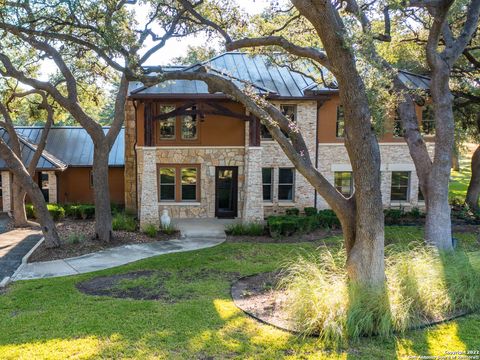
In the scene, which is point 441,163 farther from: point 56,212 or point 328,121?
point 56,212

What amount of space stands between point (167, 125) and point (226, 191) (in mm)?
3856

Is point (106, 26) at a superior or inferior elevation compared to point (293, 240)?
superior

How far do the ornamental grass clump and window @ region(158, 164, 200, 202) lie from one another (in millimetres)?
10489

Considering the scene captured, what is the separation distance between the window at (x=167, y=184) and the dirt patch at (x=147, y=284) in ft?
25.0

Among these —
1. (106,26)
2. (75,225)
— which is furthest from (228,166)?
(106,26)

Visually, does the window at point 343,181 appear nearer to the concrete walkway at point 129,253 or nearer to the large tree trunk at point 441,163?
the concrete walkway at point 129,253

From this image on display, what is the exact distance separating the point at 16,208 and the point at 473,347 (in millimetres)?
17039

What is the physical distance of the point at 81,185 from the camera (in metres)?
22.7

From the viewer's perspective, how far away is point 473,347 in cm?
643

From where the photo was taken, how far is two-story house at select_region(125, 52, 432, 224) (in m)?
17.6

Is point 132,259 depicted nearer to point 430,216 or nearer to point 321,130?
point 430,216

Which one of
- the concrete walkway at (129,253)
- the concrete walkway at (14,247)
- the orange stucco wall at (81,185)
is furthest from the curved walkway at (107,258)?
the orange stucco wall at (81,185)

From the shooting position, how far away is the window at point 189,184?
18.4 metres

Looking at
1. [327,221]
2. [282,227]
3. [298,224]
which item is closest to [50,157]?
[282,227]
